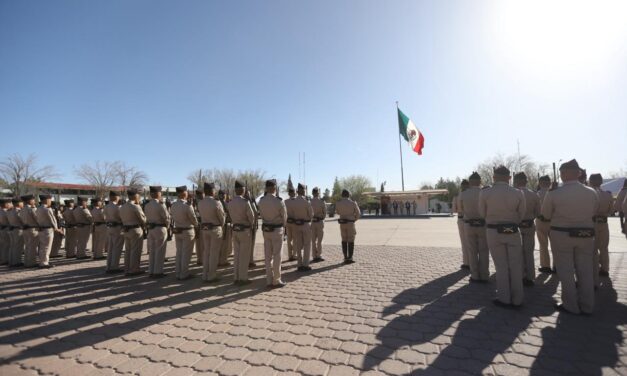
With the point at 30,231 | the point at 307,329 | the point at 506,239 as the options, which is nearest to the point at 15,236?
the point at 30,231

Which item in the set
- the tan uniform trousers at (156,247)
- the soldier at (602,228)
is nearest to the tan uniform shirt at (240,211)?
the tan uniform trousers at (156,247)

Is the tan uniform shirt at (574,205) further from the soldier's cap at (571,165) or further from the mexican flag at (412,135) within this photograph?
the mexican flag at (412,135)

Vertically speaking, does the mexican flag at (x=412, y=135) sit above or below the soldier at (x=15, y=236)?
above

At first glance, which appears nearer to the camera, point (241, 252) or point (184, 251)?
point (241, 252)

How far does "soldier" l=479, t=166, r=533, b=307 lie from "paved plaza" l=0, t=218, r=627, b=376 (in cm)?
27

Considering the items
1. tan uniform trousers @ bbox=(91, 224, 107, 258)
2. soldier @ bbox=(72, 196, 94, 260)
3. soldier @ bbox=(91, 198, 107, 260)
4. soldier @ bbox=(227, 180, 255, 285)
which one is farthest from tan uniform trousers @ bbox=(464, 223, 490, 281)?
soldier @ bbox=(72, 196, 94, 260)

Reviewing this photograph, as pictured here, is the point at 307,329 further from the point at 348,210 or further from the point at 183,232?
the point at 348,210

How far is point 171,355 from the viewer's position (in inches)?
127

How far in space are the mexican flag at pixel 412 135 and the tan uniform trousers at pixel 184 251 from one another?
88.2ft

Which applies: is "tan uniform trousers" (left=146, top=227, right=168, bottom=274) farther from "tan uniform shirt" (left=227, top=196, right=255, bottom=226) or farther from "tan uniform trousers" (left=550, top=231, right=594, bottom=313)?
"tan uniform trousers" (left=550, top=231, right=594, bottom=313)

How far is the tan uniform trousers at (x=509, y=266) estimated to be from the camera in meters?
4.38

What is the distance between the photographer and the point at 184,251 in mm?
6699

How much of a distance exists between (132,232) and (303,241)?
4229mm

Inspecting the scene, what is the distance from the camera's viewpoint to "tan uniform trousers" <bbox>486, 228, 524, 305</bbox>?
14.4ft
